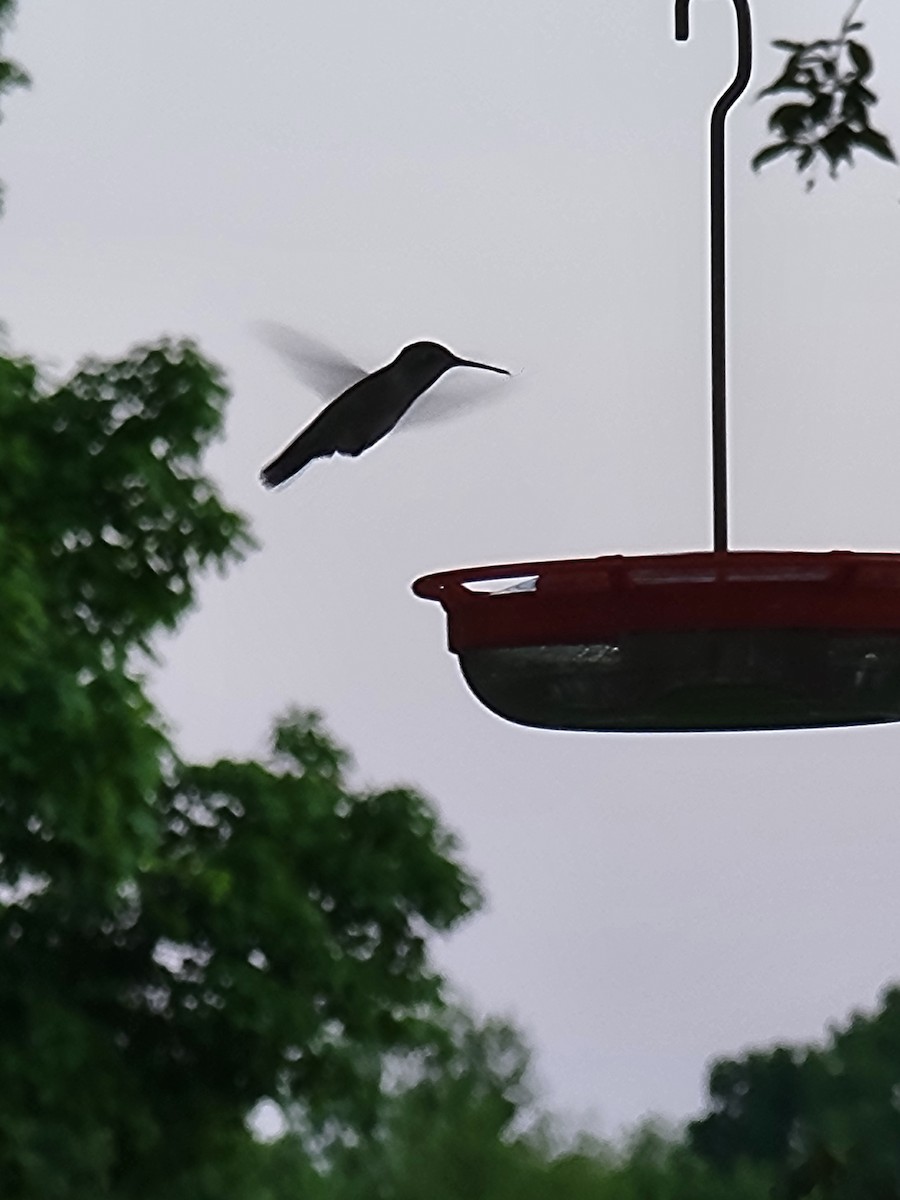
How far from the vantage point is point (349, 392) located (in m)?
2.17

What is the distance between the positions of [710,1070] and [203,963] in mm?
11192

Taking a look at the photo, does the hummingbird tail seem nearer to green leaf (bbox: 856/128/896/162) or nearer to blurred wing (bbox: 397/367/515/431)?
blurred wing (bbox: 397/367/515/431)

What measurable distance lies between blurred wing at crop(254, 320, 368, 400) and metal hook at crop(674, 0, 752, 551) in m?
0.40

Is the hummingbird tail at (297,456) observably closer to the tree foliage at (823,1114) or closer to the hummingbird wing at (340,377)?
the hummingbird wing at (340,377)

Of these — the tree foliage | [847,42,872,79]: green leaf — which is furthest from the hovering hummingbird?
the tree foliage

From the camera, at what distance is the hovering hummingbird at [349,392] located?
A: 6.23ft

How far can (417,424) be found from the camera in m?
1.80

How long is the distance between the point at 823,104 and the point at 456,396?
50 centimetres

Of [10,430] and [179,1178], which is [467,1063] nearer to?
[179,1178]

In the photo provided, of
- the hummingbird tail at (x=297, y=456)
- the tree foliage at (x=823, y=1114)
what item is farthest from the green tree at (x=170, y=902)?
the tree foliage at (x=823, y=1114)

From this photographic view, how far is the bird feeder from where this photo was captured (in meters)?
1.44

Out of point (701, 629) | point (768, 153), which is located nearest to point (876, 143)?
point (768, 153)

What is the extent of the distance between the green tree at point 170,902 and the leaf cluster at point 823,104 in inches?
89.6

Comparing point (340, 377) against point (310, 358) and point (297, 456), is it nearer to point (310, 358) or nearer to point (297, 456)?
point (310, 358)
